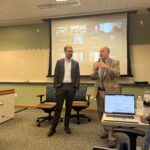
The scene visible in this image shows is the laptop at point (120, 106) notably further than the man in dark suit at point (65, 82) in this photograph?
No

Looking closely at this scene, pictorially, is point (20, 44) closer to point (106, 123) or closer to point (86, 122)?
point (86, 122)

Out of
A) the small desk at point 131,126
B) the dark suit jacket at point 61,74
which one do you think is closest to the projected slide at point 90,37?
the dark suit jacket at point 61,74

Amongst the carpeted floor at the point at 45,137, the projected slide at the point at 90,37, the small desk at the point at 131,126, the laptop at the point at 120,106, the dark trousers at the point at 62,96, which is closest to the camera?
the small desk at the point at 131,126

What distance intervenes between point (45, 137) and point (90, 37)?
124 inches

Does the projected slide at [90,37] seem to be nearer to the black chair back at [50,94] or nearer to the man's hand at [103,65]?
the black chair back at [50,94]

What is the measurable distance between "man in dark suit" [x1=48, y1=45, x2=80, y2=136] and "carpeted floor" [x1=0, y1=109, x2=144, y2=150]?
275 mm

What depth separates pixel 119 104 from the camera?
2.27 meters

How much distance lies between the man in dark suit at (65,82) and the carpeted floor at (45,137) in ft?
0.90

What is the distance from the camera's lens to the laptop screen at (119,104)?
7.22 ft

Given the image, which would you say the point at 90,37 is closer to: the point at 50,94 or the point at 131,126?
the point at 50,94

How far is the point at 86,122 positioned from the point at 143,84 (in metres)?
1.84

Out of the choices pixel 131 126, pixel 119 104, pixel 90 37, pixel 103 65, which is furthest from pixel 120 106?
pixel 90 37

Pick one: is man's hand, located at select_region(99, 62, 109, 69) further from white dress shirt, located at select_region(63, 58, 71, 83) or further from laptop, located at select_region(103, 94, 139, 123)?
laptop, located at select_region(103, 94, 139, 123)

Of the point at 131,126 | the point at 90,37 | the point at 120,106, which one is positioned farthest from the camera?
the point at 90,37
